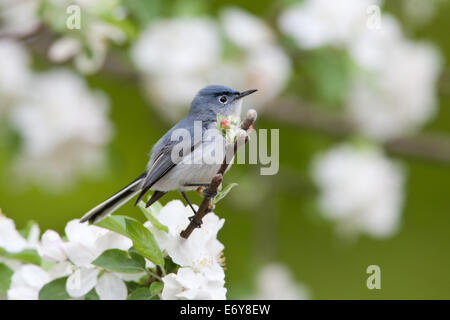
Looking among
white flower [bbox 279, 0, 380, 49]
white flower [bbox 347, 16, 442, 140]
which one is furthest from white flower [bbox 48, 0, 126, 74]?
white flower [bbox 347, 16, 442, 140]

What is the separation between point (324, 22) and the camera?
2.20 m

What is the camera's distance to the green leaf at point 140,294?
3.47ft

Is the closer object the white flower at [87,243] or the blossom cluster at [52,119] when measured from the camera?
the white flower at [87,243]

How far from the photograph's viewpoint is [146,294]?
3.49 ft

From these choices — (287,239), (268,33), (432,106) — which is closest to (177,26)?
(268,33)

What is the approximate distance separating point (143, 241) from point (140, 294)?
0.29 ft

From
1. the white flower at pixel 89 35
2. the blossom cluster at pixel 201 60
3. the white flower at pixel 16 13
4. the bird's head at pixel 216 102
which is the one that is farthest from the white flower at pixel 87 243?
the blossom cluster at pixel 201 60

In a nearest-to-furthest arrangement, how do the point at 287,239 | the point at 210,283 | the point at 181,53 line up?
the point at 210,283
the point at 181,53
the point at 287,239

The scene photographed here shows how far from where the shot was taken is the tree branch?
8.44ft

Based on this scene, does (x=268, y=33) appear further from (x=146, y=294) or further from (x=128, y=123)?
(x=146, y=294)

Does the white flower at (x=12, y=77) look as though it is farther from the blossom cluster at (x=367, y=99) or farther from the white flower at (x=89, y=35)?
the blossom cluster at (x=367, y=99)

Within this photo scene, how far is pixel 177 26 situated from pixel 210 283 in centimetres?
137

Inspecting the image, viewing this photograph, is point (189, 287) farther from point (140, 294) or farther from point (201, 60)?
point (201, 60)

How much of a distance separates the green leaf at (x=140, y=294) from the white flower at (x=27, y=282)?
0.19 metres
